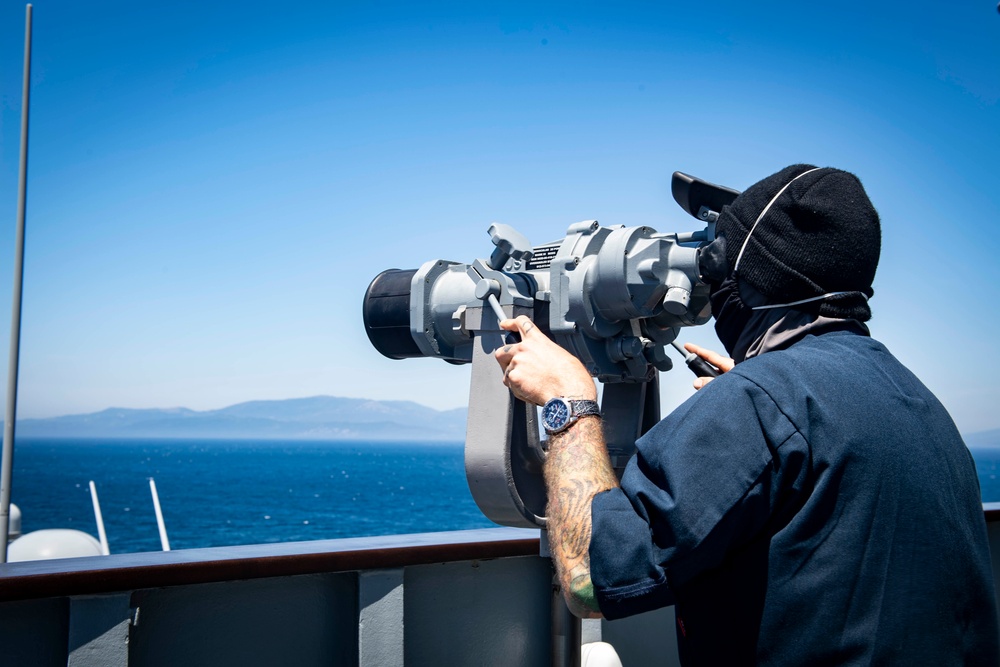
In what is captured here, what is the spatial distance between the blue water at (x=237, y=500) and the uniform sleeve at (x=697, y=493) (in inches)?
2061

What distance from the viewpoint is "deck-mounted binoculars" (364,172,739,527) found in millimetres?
2428

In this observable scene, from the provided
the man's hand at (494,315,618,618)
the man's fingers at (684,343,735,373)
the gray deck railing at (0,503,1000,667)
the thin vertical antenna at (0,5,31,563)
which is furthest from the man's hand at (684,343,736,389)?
the thin vertical antenna at (0,5,31,563)

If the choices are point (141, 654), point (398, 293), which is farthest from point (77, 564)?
point (398, 293)

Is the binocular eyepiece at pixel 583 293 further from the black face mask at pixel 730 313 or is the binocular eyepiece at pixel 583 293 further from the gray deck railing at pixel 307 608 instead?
the gray deck railing at pixel 307 608

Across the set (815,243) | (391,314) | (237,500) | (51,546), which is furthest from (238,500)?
(815,243)

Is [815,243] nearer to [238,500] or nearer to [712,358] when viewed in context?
[712,358]

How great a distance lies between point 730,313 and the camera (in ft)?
5.42

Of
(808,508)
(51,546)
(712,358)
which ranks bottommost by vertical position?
(51,546)

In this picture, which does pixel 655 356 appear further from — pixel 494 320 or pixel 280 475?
pixel 280 475

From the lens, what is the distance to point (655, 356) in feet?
8.75

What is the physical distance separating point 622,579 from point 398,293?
1669 mm

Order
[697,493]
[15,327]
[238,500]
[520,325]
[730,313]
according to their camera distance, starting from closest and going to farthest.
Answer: [697,493] < [730,313] < [520,325] < [15,327] < [238,500]

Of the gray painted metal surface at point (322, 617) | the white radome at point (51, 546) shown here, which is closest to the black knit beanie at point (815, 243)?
the gray painted metal surface at point (322, 617)

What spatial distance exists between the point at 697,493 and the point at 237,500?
335 ft
